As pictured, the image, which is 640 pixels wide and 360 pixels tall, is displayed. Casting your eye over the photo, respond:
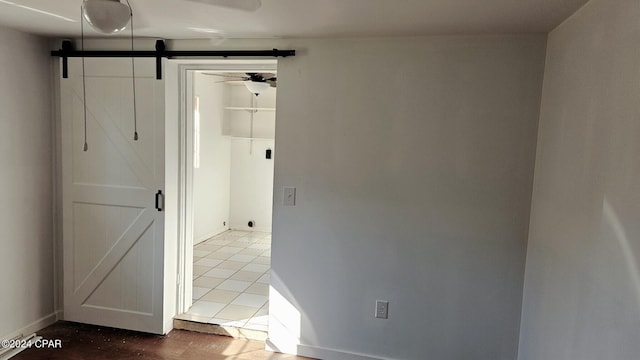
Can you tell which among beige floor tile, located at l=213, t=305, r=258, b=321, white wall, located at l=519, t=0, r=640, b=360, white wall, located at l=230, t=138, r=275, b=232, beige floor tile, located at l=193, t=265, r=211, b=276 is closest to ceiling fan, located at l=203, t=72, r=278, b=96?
white wall, located at l=230, t=138, r=275, b=232

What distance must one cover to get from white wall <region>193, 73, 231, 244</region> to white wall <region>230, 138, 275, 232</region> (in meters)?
0.12

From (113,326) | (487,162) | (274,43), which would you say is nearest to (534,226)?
(487,162)

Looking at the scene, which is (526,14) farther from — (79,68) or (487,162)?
(79,68)

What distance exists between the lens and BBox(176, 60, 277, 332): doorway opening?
3283mm

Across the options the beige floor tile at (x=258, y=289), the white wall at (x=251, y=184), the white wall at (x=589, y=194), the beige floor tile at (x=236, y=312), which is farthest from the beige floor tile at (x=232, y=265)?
the white wall at (x=589, y=194)

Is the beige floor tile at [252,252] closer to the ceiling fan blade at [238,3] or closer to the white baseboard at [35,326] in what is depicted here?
the white baseboard at [35,326]

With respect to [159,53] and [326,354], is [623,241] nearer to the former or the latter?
[326,354]

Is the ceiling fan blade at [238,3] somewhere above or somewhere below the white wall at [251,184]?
above

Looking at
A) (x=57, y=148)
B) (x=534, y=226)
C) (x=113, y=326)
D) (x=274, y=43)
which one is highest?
(x=274, y=43)

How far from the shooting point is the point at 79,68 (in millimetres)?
2998

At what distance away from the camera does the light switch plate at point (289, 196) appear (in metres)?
2.81

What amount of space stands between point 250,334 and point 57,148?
2.05m

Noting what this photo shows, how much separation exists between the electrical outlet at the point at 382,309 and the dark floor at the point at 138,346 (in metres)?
0.68

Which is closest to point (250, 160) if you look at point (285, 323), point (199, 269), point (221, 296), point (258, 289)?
point (199, 269)
